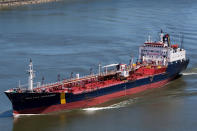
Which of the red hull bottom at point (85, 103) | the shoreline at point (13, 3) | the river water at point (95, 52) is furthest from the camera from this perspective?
the shoreline at point (13, 3)

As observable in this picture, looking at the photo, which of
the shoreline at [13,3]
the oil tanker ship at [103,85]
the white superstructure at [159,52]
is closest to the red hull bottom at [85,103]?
the oil tanker ship at [103,85]

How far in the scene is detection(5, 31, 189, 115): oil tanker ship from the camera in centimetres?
2898

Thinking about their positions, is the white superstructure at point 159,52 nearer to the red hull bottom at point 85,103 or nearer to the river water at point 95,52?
the river water at point 95,52

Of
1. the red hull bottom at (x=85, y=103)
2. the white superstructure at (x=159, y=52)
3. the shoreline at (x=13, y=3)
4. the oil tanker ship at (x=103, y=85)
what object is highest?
the shoreline at (x=13, y=3)

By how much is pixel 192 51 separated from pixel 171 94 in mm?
15706

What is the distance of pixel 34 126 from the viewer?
28.4 m

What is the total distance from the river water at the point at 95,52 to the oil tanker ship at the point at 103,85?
26.7 inches

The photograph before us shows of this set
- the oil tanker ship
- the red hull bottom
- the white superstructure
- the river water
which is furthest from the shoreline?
the red hull bottom

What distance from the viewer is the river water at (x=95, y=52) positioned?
1141 inches

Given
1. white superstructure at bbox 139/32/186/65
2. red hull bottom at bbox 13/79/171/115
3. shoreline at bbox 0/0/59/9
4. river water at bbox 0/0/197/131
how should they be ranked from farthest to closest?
shoreline at bbox 0/0/59/9
white superstructure at bbox 139/32/186/65
red hull bottom at bbox 13/79/171/115
river water at bbox 0/0/197/131

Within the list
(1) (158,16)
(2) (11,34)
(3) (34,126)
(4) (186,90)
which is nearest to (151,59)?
(4) (186,90)

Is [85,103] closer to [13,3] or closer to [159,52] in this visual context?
[159,52]

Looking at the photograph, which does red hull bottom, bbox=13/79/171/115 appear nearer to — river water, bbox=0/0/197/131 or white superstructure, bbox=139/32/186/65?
river water, bbox=0/0/197/131

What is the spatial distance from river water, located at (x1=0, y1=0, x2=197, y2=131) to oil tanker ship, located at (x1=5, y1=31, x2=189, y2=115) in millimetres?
677
